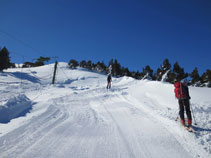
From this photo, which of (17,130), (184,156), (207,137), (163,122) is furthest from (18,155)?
(207,137)

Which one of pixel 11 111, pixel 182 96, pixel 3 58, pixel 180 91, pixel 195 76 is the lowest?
pixel 11 111

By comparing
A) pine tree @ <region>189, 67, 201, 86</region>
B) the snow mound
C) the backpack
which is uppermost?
pine tree @ <region>189, 67, 201, 86</region>

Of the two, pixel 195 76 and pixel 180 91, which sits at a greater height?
pixel 195 76

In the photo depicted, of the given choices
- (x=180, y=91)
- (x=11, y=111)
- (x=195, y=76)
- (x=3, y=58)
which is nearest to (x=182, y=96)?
(x=180, y=91)

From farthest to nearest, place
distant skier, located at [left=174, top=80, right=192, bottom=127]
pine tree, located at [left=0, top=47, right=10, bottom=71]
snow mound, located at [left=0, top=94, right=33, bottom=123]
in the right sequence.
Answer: pine tree, located at [left=0, top=47, right=10, bottom=71]
distant skier, located at [left=174, top=80, right=192, bottom=127]
snow mound, located at [left=0, top=94, right=33, bottom=123]

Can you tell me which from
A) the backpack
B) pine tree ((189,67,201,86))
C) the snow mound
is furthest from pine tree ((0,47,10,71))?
pine tree ((189,67,201,86))

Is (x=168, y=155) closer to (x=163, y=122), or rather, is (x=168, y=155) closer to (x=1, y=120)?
(x=163, y=122)

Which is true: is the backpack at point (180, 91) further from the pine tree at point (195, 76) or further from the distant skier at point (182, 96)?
the pine tree at point (195, 76)

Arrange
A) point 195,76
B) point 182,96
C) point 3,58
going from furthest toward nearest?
point 195,76
point 3,58
point 182,96

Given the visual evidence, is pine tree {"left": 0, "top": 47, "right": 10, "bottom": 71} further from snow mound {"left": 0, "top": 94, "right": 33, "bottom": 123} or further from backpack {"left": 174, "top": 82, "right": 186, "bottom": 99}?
backpack {"left": 174, "top": 82, "right": 186, "bottom": 99}

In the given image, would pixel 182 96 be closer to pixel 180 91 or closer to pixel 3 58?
pixel 180 91

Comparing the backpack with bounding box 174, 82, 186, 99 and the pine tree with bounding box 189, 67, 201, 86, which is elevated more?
the pine tree with bounding box 189, 67, 201, 86

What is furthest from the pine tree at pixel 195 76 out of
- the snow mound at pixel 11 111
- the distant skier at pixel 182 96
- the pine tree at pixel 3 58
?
the pine tree at pixel 3 58

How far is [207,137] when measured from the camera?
3248 millimetres
